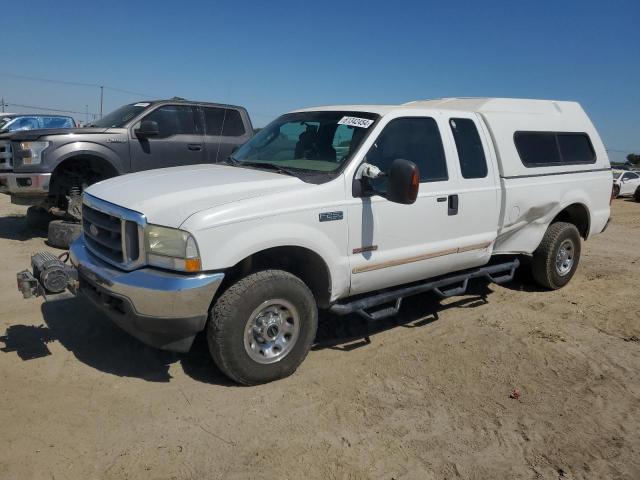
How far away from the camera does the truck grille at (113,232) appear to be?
344 cm

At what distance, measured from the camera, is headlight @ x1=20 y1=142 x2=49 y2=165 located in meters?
7.41

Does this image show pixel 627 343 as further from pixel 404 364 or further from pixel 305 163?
pixel 305 163

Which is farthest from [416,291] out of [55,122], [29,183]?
[55,122]

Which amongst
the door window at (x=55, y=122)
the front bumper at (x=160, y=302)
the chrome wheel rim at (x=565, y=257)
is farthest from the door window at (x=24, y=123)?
the chrome wheel rim at (x=565, y=257)

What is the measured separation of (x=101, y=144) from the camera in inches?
305

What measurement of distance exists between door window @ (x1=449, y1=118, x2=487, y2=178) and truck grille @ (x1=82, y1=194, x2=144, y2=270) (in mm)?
2882

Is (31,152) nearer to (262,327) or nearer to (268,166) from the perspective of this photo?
(268,166)

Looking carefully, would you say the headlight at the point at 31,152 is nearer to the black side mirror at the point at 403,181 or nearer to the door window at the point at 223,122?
the door window at the point at 223,122

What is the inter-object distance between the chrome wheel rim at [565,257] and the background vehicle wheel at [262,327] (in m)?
3.68

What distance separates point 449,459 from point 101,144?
6624mm

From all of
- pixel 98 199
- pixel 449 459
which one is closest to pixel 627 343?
pixel 449 459

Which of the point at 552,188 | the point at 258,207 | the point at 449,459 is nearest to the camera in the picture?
the point at 449,459

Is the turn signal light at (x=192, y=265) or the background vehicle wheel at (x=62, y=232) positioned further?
the background vehicle wheel at (x=62, y=232)

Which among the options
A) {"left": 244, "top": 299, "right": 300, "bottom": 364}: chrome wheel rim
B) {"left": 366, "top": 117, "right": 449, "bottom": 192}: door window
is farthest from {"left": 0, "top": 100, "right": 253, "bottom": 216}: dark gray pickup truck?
{"left": 244, "top": 299, "right": 300, "bottom": 364}: chrome wheel rim
